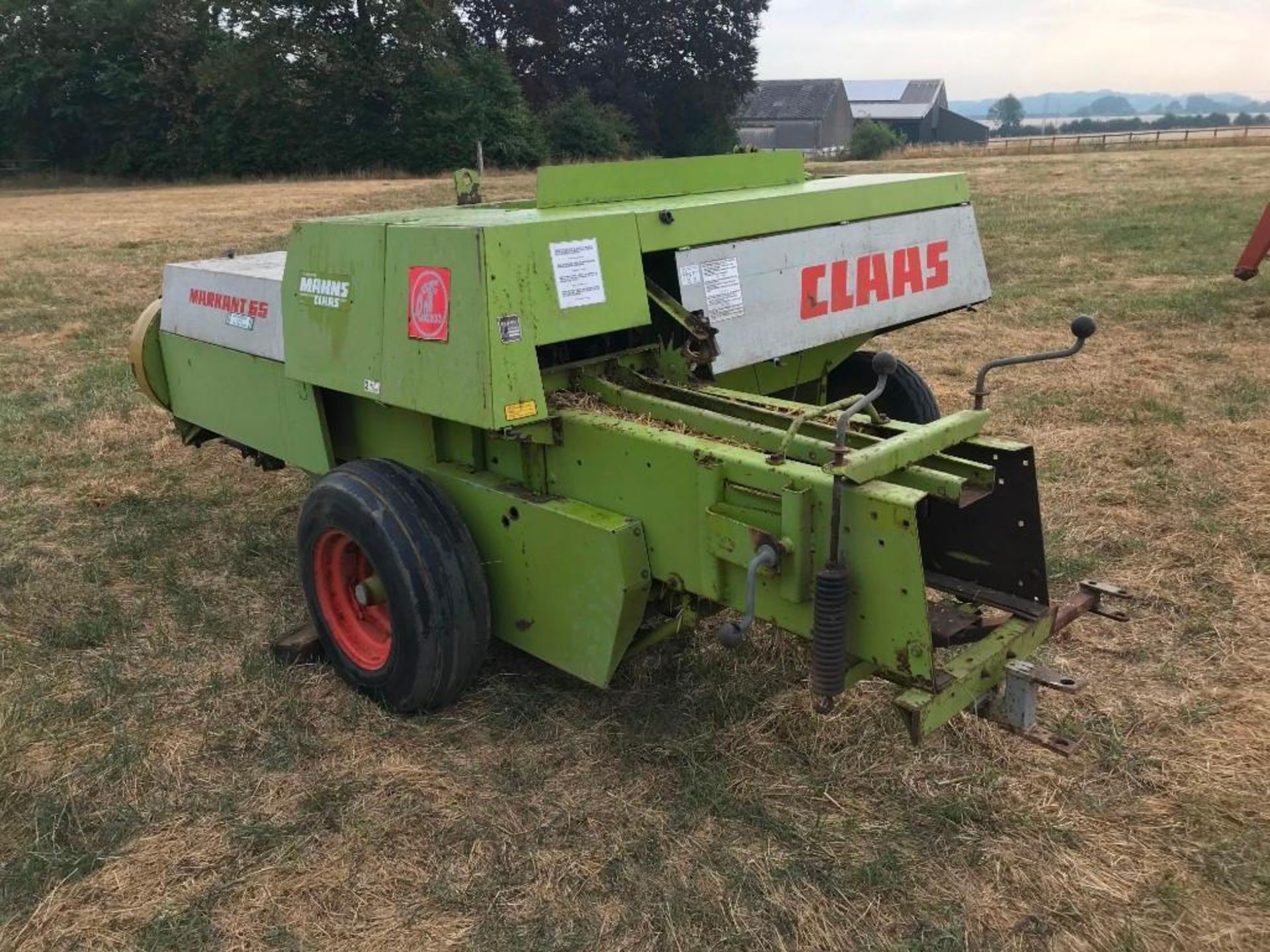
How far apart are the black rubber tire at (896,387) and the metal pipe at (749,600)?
2012 mm

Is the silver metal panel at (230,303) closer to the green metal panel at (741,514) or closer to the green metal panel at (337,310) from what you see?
the green metal panel at (337,310)

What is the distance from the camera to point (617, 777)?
2.82 m

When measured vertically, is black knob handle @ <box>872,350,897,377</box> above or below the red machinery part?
above

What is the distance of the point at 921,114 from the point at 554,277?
72.7 meters

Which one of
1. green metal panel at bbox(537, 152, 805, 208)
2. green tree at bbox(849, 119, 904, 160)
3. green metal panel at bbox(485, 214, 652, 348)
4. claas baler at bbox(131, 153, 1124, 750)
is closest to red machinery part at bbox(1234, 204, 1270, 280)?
claas baler at bbox(131, 153, 1124, 750)

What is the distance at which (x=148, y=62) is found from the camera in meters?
31.8

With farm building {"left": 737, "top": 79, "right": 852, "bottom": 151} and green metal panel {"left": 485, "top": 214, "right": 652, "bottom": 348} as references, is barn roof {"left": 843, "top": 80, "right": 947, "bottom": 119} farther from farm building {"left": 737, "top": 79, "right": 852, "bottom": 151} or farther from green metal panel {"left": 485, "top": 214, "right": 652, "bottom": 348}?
green metal panel {"left": 485, "top": 214, "right": 652, "bottom": 348}

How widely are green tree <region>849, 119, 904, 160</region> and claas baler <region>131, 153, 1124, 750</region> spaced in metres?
39.0

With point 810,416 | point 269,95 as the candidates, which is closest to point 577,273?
point 810,416

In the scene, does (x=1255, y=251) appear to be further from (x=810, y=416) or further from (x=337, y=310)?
(x=337, y=310)

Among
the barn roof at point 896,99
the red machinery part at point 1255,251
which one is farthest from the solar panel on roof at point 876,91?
the red machinery part at point 1255,251

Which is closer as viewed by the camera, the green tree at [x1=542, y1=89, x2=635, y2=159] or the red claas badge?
the red claas badge

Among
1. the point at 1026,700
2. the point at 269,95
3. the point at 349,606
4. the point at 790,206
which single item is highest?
the point at 269,95

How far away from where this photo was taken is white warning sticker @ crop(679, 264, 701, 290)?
2943mm
